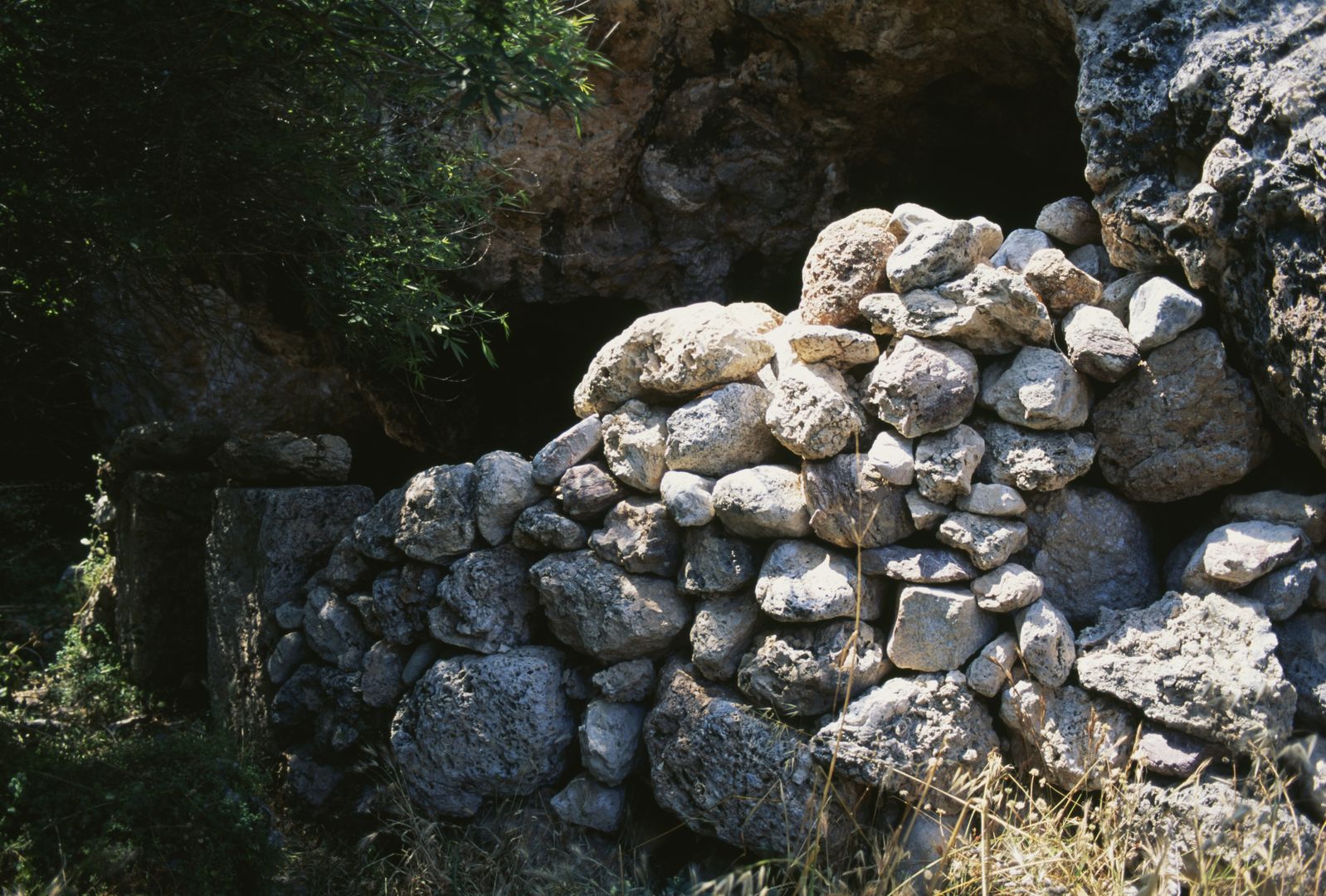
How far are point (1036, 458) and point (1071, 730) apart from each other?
26.8 inches

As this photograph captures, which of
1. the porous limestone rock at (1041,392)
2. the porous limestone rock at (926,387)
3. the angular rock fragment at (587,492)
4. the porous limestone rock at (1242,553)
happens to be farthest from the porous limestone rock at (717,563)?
the porous limestone rock at (1242,553)

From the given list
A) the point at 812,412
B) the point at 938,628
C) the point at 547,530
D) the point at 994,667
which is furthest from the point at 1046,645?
the point at 547,530

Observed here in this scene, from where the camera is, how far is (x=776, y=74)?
4020 millimetres

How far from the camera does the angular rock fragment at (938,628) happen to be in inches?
103

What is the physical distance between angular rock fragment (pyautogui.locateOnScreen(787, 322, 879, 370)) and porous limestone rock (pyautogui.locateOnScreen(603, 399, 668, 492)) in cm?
49

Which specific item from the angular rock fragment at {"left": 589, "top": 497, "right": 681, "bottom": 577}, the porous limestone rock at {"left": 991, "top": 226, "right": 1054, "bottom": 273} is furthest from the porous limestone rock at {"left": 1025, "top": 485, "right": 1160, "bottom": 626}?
the angular rock fragment at {"left": 589, "top": 497, "right": 681, "bottom": 577}

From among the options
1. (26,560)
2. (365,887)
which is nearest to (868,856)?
(365,887)

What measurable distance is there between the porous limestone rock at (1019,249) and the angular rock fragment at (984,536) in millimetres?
728

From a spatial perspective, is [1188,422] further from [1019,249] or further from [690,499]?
[690,499]

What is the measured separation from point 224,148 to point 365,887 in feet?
7.29

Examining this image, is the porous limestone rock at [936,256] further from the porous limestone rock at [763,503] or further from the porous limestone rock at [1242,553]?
the porous limestone rock at [1242,553]

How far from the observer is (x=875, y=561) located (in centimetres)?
273

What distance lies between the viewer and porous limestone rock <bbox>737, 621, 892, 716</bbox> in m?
2.69

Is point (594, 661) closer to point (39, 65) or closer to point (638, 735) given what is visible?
point (638, 735)
